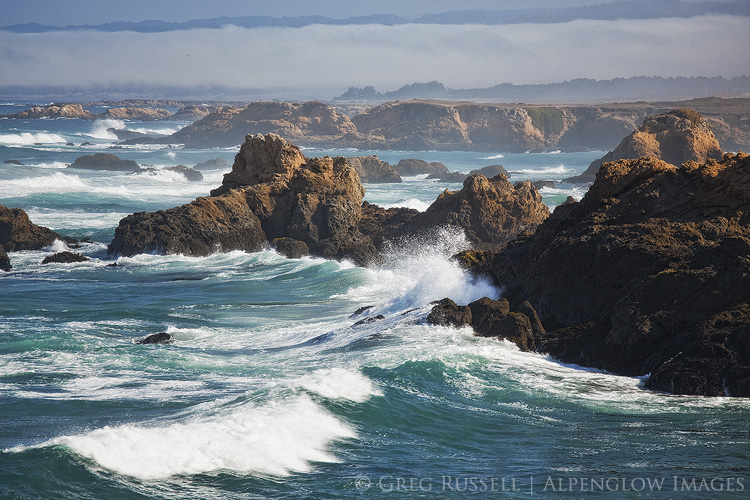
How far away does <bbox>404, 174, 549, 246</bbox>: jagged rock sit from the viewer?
27.7 metres

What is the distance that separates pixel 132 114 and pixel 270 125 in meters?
53.6

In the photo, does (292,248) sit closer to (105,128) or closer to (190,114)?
(105,128)

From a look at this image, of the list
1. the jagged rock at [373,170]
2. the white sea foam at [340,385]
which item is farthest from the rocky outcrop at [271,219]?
the jagged rock at [373,170]

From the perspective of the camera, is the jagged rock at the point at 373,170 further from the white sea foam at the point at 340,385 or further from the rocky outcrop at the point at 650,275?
the white sea foam at the point at 340,385

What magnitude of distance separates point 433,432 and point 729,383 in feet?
14.2

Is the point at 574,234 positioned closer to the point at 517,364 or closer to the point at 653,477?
the point at 517,364

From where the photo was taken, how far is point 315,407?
11.4m

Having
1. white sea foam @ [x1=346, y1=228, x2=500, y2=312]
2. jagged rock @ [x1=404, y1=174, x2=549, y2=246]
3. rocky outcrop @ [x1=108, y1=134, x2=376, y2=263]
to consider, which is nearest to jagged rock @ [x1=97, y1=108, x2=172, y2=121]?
rocky outcrop @ [x1=108, y1=134, x2=376, y2=263]

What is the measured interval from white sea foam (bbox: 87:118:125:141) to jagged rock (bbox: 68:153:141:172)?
51.6 metres

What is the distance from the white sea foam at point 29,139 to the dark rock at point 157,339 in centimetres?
8365

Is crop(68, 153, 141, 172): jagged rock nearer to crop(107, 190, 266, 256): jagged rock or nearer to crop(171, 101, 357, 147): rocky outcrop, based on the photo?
crop(107, 190, 266, 256): jagged rock

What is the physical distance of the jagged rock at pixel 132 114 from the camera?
473 feet

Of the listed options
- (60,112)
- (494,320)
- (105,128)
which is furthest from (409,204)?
(60,112)

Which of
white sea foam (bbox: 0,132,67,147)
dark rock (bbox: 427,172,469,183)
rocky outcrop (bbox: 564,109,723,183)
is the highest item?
white sea foam (bbox: 0,132,67,147)
